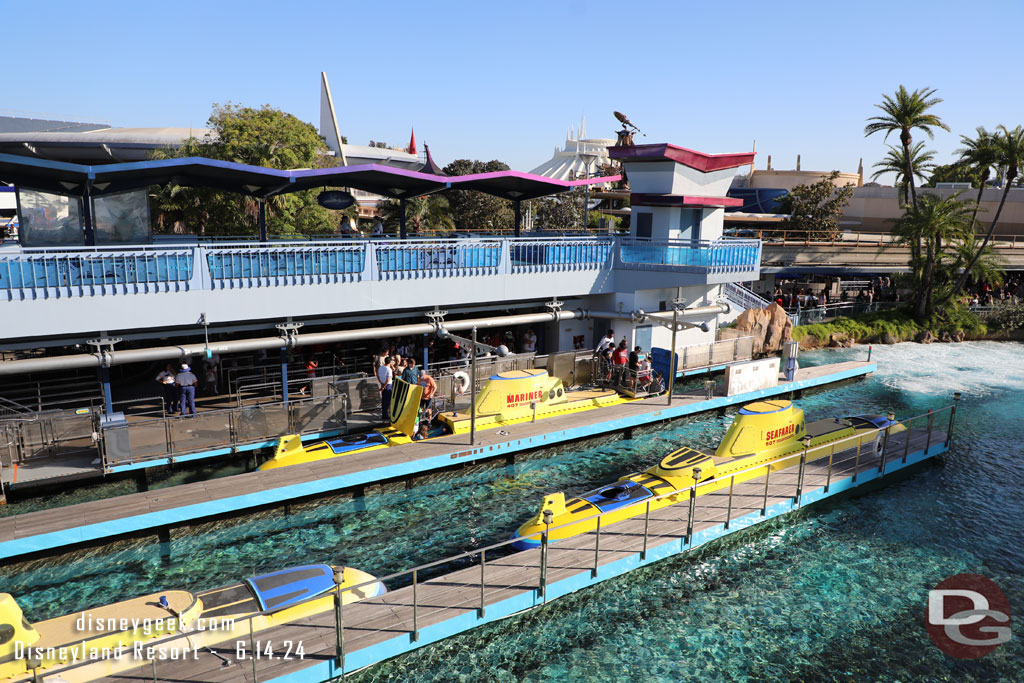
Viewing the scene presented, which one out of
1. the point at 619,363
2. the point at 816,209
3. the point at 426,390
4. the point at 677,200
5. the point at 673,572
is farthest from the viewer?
the point at 816,209

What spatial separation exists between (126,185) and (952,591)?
2544cm

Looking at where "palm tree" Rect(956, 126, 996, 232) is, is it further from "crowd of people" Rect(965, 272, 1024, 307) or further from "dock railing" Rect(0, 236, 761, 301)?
"dock railing" Rect(0, 236, 761, 301)

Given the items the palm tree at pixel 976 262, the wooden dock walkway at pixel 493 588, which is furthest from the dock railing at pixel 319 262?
the palm tree at pixel 976 262

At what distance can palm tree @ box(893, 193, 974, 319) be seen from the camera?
41031mm

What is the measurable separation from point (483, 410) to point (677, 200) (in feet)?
44.8

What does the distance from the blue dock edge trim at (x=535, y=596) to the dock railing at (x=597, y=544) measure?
0.31ft

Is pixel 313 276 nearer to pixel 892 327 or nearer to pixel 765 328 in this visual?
pixel 765 328

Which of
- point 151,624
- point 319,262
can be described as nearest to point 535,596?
point 151,624

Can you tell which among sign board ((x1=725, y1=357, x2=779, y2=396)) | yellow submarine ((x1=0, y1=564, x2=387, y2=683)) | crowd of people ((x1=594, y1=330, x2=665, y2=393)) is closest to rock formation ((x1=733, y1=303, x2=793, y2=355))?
sign board ((x1=725, y1=357, x2=779, y2=396))

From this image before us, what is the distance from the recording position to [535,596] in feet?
43.2

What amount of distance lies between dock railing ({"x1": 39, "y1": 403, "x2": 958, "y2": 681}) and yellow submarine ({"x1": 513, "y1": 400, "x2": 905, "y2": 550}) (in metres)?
0.10

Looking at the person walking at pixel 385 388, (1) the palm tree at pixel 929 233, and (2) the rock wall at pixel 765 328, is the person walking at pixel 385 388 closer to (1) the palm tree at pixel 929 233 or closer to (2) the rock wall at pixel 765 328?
(2) the rock wall at pixel 765 328

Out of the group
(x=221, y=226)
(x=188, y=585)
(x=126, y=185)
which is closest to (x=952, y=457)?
(x=188, y=585)

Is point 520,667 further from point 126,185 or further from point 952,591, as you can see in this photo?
point 126,185
